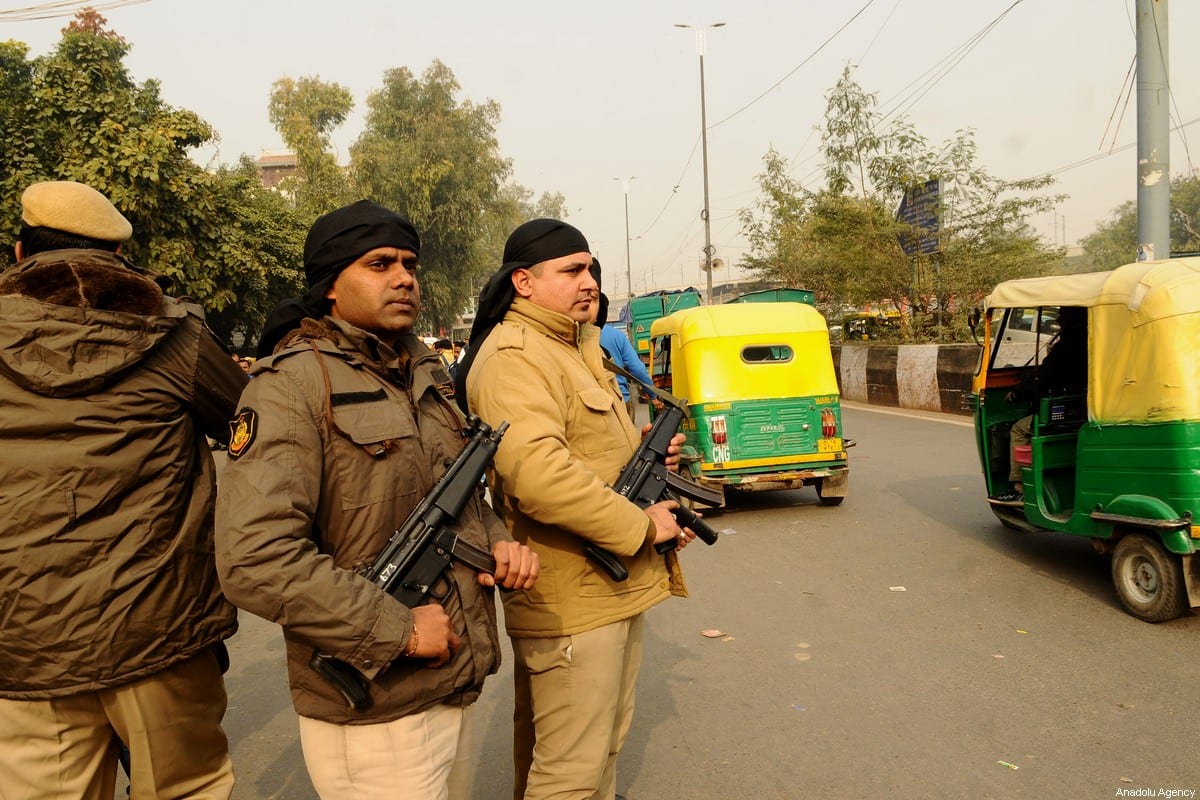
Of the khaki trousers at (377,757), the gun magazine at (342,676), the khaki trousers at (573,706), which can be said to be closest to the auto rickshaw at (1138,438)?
the khaki trousers at (573,706)

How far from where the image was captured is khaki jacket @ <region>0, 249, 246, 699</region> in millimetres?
2129

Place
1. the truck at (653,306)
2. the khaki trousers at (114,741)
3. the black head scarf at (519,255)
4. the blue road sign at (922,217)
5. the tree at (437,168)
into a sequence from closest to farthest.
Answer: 1. the khaki trousers at (114,741)
2. the black head scarf at (519,255)
3. the blue road sign at (922,217)
4. the truck at (653,306)
5. the tree at (437,168)

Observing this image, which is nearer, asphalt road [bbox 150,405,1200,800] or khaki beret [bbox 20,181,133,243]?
khaki beret [bbox 20,181,133,243]

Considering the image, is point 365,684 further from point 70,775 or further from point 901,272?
point 901,272

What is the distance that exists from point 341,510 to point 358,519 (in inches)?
1.6

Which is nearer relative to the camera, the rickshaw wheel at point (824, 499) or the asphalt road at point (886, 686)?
the asphalt road at point (886, 686)

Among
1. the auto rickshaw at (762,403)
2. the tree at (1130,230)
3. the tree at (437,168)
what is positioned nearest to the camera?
the auto rickshaw at (762,403)

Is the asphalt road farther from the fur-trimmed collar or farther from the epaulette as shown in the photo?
the fur-trimmed collar

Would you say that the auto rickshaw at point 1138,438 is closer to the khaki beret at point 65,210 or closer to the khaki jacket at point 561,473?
the khaki jacket at point 561,473

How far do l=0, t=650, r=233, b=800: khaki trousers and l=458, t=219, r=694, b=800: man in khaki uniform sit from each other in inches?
33.2

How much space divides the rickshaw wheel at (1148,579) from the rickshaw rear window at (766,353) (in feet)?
13.5

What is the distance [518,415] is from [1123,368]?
426cm

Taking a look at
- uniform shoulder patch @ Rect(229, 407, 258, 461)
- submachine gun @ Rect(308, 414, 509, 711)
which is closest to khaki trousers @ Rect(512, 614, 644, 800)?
submachine gun @ Rect(308, 414, 509, 711)

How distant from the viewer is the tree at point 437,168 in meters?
38.2
